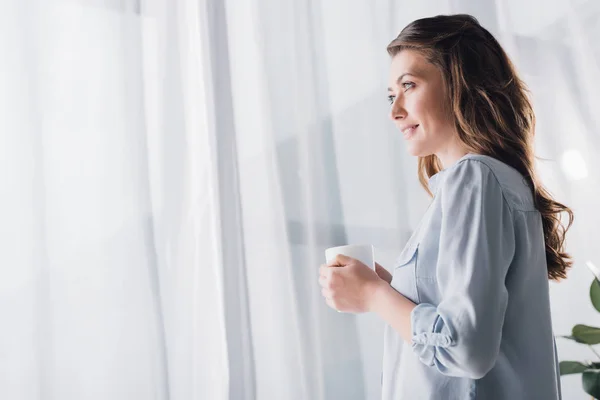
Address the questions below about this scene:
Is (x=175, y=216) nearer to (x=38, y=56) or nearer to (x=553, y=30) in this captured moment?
(x=38, y=56)

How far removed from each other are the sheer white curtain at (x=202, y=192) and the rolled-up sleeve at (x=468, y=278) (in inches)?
25.9

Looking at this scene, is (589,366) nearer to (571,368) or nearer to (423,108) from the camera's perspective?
(571,368)

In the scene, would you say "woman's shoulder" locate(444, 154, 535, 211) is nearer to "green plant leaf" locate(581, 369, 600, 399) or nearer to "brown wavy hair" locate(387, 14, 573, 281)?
"brown wavy hair" locate(387, 14, 573, 281)

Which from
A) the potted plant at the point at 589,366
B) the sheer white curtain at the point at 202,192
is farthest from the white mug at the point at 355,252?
the potted plant at the point at 589,366

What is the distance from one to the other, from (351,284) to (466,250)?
19 cm

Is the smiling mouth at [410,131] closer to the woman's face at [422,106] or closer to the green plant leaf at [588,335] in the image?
the woman's face at [422,106]

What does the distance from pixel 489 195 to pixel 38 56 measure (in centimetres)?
91

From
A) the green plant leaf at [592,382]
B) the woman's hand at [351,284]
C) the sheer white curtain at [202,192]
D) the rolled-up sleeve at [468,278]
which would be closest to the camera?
the rolled-up sleeve at [468,278]

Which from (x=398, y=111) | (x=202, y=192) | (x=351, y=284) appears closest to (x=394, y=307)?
(x=351, y=284)

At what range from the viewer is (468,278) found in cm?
71

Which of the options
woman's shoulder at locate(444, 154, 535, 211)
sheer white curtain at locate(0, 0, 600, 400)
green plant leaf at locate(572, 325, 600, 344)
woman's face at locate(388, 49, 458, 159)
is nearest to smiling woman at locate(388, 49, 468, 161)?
woman's face at locate(388, 49, 458, 159)

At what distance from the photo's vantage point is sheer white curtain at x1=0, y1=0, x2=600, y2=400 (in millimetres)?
1171

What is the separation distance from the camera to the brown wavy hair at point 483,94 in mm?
867

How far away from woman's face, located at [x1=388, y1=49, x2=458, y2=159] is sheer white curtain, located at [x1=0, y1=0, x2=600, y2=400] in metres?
0.54
